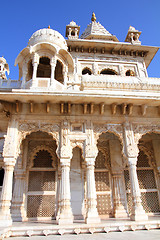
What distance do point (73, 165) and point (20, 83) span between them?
4652 mm

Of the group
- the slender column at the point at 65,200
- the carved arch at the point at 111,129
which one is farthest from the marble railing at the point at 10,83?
the slender column at the point at 65,200

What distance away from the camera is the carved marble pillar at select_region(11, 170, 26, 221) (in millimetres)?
7918

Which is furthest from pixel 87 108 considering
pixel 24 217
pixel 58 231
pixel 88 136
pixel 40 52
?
pixel 24 217

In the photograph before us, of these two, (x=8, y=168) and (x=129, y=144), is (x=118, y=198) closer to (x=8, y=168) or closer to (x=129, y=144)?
(x=129, y=144)

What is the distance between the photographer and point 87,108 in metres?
7.96

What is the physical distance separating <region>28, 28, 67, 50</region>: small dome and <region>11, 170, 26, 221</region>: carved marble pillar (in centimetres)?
617

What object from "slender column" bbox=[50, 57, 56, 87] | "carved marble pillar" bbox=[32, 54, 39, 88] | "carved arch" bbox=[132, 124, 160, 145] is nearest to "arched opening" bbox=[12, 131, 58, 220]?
"carved marble pillar" bbox=[32, 54, 39, 88]

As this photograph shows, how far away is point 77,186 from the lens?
8336 millimetres

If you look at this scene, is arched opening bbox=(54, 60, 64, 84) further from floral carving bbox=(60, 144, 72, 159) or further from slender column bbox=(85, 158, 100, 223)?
slender column bbox=(85, 158, 100, 223)

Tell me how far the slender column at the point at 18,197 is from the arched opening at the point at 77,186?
2.14 meters

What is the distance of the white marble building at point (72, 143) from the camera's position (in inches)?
276

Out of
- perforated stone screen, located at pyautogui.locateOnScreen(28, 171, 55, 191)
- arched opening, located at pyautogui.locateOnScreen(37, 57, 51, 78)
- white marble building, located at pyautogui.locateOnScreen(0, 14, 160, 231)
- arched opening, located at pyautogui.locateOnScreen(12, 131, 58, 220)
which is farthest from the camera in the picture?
arched opening, located at pyautogui.locateOnScreen(37, 57, 51, 78)

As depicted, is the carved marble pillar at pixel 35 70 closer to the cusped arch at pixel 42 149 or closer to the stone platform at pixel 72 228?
the cusped arch at pixel 42 149

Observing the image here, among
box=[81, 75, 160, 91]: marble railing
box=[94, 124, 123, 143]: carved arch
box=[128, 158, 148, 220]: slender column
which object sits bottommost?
box=[128, 158, 148, 220]: slender column
